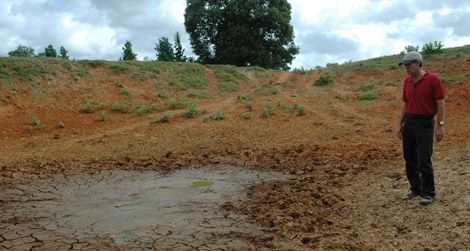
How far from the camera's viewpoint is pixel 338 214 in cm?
554

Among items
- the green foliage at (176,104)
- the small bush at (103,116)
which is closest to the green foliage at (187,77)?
the green foliage at (176,104)

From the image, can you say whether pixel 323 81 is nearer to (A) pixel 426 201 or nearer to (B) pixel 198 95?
(B) pixel 198 95

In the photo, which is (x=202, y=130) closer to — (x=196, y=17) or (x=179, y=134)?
(x=179, y=134)

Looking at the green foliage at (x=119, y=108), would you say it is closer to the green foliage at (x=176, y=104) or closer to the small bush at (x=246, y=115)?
the green foliage at (x=176, y=104)

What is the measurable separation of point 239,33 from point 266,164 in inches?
961

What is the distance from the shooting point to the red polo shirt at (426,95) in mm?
5109

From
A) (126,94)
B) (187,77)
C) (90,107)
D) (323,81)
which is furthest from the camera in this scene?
(187,77)

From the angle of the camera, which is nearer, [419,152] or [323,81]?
[419,152]

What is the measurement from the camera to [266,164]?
27.7 feet

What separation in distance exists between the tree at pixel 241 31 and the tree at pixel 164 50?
184cm

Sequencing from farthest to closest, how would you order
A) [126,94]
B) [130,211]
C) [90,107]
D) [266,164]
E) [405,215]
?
[126,94], [90,107], [266,164], [130,211], [405,215]

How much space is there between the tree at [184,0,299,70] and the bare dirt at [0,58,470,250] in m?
15.8

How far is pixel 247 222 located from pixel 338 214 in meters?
1.07

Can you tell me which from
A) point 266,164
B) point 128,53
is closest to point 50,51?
point 128,53
